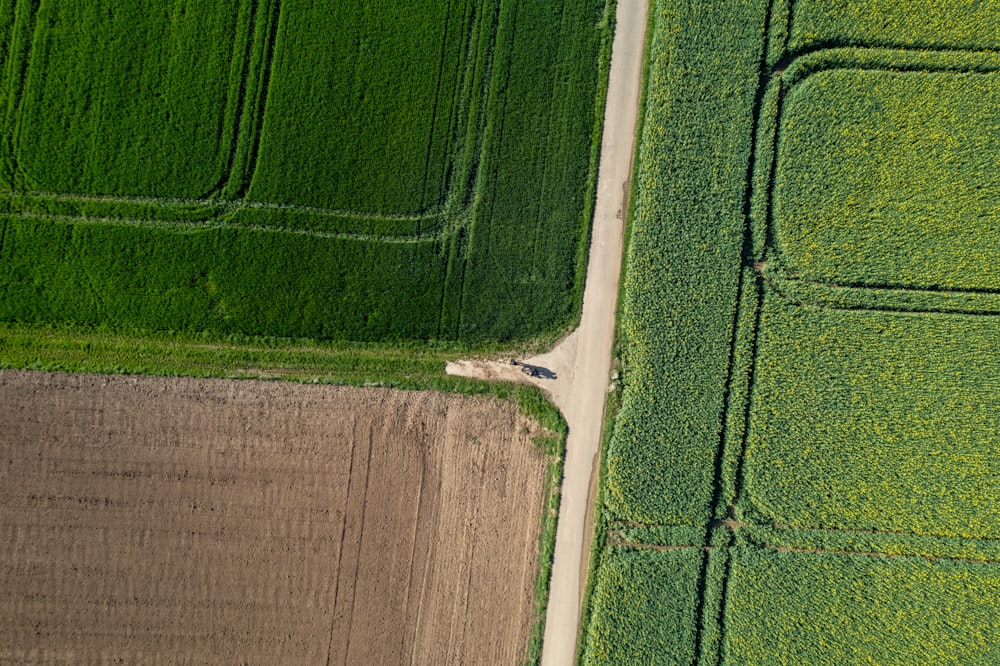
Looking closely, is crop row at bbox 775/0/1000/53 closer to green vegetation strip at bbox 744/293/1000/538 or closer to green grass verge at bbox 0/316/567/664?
green vegetation strip at bbox 744/293/1000/538

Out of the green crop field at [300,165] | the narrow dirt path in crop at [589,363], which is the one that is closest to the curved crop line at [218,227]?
the green crop field at [300,165]

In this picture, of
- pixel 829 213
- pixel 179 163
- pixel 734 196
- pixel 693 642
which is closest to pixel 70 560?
pixel 179 163

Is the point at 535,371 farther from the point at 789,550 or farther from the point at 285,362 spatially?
the point at 789,550

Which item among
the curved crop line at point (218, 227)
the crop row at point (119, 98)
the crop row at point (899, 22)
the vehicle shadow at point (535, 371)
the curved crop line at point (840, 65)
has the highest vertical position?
the crop row at point (899, 22)

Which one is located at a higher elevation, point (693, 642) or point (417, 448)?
point (417, 448)

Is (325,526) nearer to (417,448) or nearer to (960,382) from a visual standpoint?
(417,448)

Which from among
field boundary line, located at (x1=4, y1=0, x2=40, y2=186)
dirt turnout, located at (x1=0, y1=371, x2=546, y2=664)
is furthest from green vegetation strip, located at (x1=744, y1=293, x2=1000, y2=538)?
field boundary line, located at (x1=4, y1=0, x2=40, y2=186)

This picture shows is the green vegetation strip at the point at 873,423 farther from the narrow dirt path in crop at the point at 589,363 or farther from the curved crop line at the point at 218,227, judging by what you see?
the curved crop line at the point at 218,227
